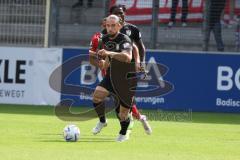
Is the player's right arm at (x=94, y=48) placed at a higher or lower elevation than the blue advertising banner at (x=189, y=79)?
higher

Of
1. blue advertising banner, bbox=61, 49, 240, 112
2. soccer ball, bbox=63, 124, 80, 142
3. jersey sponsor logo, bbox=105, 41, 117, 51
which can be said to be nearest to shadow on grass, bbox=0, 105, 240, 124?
blue advertising banner, bbox=61, 49, 240, 112

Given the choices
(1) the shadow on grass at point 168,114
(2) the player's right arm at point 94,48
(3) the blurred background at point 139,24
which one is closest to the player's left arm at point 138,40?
(2) the player's right arm at point 94,48

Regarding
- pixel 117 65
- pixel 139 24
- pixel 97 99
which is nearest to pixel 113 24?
pixel 117 65

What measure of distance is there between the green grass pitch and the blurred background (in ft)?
10.4

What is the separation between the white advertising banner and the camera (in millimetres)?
22594

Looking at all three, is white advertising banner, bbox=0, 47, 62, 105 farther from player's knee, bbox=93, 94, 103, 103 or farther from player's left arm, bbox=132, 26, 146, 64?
player's knee, bbox=93, 94, 103, 103

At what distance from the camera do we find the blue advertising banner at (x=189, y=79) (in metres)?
22.2

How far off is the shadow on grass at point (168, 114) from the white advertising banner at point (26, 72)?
434 mm

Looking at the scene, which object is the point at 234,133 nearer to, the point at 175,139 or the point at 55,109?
the point at 175,139

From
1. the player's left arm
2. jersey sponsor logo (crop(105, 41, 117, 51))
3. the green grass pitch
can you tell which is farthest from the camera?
the player's left arm

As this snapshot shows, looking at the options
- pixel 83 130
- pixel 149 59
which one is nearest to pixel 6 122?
pixel 83 130

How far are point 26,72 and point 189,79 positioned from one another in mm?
4665

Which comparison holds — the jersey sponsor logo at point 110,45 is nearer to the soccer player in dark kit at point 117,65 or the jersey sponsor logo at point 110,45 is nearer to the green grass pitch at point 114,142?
the soccer player in dark kit at point 117,65

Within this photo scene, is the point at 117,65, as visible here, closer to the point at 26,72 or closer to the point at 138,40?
the point at 138,40
